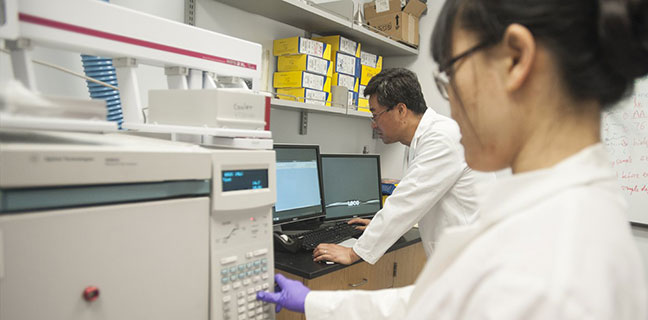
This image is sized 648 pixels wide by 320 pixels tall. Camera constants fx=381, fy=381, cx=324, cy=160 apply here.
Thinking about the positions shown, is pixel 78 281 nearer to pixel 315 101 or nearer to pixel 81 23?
pixel 81 23

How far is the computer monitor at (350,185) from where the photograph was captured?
1.92 meters

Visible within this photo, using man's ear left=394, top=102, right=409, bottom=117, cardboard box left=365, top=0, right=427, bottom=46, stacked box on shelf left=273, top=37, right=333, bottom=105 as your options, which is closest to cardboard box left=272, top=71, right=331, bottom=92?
stacked box on shelf left=273, top=37, right=333, bottom=105

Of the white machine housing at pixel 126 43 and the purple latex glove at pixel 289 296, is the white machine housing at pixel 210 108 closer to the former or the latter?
the white machine housing at pixel 126 43

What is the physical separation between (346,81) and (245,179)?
1350mm

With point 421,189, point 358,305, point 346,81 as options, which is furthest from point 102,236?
point 346,81

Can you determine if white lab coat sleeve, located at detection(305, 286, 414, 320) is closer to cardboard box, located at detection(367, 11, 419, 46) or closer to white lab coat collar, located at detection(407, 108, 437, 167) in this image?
white lab coat collar, located at detection(407, 108, 437, 167)

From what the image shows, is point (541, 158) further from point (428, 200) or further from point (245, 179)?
point (428, 200)

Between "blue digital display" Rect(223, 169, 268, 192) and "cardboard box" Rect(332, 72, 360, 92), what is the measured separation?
4.05ft

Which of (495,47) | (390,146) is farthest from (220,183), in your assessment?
(390,146)

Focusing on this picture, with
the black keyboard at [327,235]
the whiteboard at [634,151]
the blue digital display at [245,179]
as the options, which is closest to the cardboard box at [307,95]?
the black keyboard at [327,235]

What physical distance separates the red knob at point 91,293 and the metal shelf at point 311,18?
4.35ft

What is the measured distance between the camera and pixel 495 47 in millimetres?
525

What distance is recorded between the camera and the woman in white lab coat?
1.38ft

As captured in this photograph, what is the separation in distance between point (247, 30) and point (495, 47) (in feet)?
4.85
